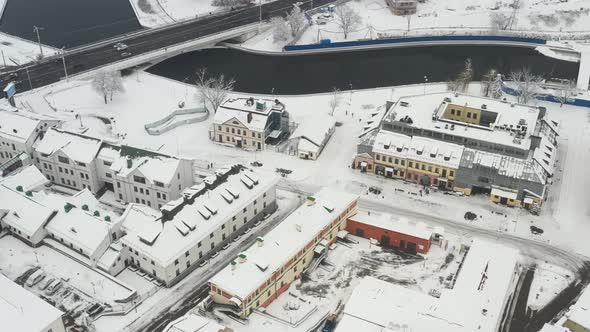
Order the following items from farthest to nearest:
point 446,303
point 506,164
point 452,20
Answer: point 452,20 → point 506,164 → point 446,303

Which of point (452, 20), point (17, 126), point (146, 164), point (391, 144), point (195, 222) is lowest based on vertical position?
point (195, 222)

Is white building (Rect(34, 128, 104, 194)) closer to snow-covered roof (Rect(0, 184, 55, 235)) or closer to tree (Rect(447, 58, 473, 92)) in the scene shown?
snow-covered roof (Rect(0, 184, 55, 235))

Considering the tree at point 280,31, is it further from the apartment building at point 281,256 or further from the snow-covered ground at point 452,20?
the apartment building at point 281,256

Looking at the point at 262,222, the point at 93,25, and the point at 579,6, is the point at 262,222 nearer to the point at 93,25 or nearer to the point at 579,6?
the point at 93,25

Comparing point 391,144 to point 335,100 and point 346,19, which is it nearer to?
point 335,100

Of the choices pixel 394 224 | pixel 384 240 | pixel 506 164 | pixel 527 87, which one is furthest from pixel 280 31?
pixel 384 240

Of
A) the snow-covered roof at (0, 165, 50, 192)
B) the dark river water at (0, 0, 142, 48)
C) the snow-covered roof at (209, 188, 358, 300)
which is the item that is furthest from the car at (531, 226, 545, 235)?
the dark river water at (0, 0, 142, 48)
